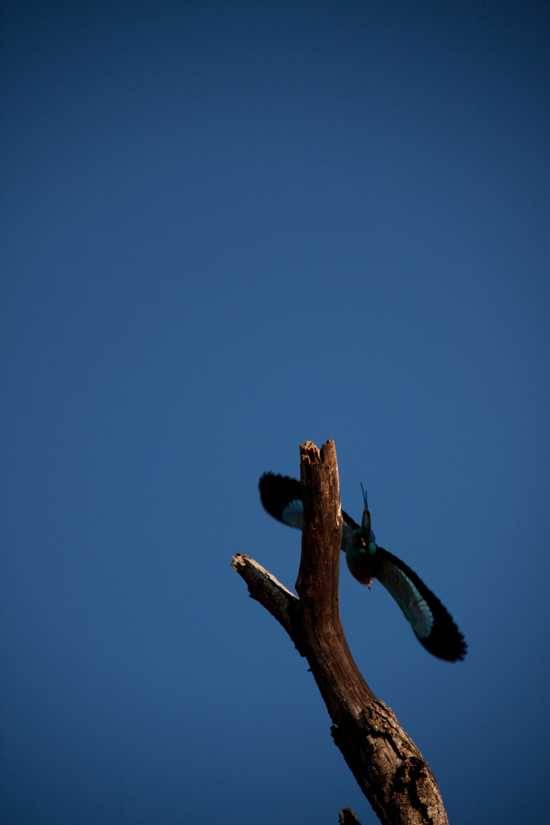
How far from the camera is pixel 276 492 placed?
873 cm

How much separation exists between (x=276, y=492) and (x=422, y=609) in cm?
247

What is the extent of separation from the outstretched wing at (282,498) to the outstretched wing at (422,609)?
1699 millimetres

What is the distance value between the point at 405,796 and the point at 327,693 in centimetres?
90

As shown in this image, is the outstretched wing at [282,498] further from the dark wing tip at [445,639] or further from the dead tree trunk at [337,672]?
the dead tree trunk at [337,672]

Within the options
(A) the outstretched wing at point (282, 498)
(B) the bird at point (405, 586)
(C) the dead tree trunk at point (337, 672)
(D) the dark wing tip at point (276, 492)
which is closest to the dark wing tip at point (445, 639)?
(B) the bird at point (405, 586)

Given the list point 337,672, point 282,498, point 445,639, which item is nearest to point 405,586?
point 445,639

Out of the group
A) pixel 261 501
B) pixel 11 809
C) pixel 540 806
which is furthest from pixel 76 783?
pixel 261 501

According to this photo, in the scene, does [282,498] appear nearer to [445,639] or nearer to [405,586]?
[405,586]

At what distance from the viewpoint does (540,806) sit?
60.4m

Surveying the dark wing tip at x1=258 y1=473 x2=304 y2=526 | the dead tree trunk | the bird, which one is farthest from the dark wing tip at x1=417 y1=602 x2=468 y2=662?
the dark wing tip at x1=258 y1=473 x2=304 y2=526

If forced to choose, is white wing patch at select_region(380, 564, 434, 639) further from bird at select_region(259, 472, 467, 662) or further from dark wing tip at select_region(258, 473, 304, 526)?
dark wing tip at select_region(258, 473, 304, 526)

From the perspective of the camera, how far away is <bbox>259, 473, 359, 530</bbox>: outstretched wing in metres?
8.60

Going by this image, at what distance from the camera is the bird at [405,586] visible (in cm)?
662

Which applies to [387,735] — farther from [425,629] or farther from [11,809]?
[11,809]
